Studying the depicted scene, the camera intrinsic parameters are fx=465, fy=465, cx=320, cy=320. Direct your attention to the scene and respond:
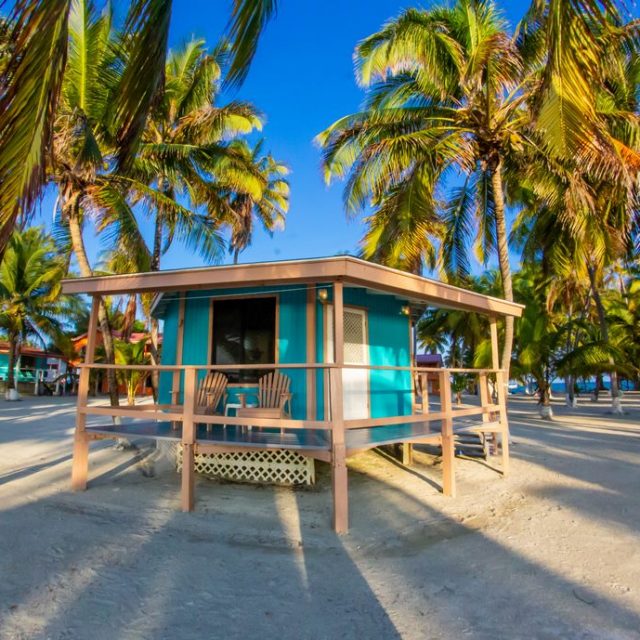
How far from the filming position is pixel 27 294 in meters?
23.6

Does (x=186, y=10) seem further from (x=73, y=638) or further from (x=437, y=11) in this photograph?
(x=437, y=11)

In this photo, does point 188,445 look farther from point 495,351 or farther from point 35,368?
point 35,368

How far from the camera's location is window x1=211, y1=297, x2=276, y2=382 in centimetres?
808

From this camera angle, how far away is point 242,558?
4340 millimetres

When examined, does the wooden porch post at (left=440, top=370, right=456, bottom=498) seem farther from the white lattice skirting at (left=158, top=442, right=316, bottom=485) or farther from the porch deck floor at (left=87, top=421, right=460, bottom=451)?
the white lattice skirting at (left=158, top=442, right=316, bottom=485)

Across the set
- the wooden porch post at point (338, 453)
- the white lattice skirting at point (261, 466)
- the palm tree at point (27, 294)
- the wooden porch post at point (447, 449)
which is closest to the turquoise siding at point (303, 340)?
the white lattice skirting at point (261, 466)

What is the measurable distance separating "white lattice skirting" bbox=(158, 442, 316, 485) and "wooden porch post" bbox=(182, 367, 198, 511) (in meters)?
1.08

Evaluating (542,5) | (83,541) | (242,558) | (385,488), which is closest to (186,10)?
(542,5)

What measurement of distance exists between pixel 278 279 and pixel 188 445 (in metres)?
2.35

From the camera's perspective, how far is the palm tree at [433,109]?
9.29 meters

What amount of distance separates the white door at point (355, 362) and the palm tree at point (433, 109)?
3113 mm

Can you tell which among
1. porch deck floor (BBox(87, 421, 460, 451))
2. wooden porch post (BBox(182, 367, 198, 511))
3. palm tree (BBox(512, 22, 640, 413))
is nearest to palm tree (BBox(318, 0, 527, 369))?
palm tree (BBox(512, 22, 640, 413))

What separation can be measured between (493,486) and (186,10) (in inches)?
271

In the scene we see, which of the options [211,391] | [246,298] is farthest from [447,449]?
[246,298]
